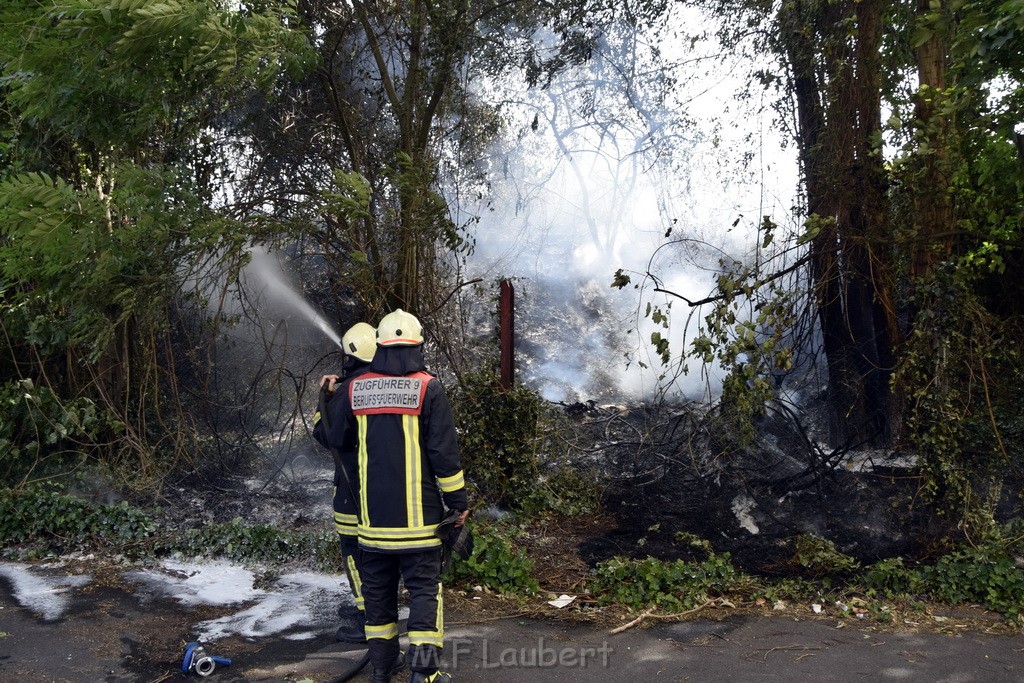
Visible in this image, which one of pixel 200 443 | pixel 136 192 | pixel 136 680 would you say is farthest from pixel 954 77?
pixel 200 443

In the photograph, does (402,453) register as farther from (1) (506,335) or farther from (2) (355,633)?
(1) (506,335)

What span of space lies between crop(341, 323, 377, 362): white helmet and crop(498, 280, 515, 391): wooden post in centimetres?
252

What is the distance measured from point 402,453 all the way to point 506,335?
9.37 feet

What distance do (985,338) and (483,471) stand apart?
3.87 meters

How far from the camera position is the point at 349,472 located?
4.40 m

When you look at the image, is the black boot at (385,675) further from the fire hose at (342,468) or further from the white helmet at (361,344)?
the white helmet at (361,344)

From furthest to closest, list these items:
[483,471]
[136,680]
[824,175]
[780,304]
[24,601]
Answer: [824,175] → [483,471] → [780,304] → [24,601] → [136,680]

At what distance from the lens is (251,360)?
828 cm

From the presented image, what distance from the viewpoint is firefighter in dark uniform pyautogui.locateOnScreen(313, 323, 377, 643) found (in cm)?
427

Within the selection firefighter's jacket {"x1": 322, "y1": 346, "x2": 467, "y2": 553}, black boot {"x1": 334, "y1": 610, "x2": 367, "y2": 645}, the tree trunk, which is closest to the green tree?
firefighter's jacket {"x1": 322, "y1": 346, "x2": 467, "y2": 553}

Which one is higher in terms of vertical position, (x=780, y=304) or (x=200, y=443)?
(x=780, y=304)

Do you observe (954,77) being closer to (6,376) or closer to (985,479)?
(985,479)

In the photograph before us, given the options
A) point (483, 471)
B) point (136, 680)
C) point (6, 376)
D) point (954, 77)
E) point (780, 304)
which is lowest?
point (136, 680)

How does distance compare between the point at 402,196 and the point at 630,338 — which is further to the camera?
the point at 630,338
